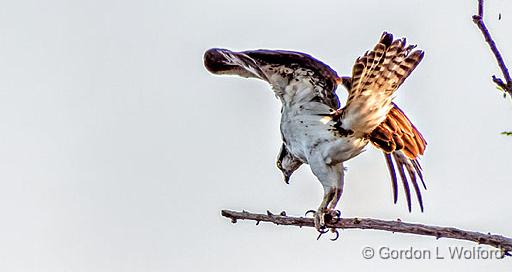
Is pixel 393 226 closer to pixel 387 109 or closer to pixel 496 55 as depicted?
pixel 496 55

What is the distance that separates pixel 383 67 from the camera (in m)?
8.93

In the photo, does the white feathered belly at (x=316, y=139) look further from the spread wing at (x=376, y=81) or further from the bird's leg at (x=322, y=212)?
the bird's leg at (x=322, y=212)

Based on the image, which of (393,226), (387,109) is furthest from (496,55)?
(387,109)

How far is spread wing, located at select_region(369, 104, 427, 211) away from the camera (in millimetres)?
9023

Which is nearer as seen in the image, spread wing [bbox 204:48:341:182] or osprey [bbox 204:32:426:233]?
osprey [bbox 204:32:426:233]

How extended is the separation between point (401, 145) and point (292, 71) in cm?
172

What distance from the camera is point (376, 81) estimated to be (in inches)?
359

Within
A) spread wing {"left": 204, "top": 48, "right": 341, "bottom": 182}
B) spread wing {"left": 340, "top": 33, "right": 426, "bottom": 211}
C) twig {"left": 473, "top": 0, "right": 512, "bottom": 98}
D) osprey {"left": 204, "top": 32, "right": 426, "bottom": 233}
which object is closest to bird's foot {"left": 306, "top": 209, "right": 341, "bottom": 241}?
osprey {"left": 204, "top": 32, "right": 426, "bottom": 233}

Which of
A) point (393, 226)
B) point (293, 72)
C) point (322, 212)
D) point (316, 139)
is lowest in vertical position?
point (393, 226)

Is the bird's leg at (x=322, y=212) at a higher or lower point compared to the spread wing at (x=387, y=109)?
lower

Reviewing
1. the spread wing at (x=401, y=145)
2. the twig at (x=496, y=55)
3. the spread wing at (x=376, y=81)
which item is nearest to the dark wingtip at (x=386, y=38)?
the spread wing at (x=376, y=81)

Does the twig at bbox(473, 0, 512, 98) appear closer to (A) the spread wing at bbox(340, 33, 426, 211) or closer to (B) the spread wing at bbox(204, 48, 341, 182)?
(A) the spread wing at bbox(340, 33, 426, 211)

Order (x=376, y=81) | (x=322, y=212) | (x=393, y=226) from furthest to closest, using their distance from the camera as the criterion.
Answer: (x=322, y=212) → (x=376, y=81) → (x=393, y=226)

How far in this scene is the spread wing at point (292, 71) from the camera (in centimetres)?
1016
